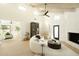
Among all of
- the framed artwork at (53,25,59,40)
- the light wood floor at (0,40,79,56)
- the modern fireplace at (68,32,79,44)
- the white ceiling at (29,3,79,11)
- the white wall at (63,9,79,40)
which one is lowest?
the light wood floor at (0,40,79,56)

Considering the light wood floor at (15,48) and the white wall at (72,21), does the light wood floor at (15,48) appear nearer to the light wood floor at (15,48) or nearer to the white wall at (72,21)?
the light wood floor at (15,48)

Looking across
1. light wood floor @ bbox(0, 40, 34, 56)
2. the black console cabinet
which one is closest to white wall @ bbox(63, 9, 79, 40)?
the black console cabinet

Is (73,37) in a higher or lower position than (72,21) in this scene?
lower

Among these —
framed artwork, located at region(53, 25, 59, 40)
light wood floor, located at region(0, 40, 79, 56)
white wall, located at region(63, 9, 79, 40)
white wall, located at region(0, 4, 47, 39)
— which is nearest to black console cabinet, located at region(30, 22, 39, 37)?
white wall, located at region(0, 4, 47, 39)

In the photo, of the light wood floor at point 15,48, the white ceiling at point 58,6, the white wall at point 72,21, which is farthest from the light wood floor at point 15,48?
the white ceiling at point 58,6

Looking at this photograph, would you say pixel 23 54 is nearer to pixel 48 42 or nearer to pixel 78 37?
pixel 48 42

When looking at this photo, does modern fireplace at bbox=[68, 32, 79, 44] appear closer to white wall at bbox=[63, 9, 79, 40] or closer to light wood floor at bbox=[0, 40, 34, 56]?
white wall at bbox=[63, 9, 79, 40]

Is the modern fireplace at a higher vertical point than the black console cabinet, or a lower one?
lower

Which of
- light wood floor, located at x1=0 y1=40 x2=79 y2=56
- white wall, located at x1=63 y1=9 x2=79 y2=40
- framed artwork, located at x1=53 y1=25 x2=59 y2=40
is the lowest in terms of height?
light wood floor, located at x1=0 y1=40 x2=79 y2=56

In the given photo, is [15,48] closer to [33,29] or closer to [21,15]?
[33,29]

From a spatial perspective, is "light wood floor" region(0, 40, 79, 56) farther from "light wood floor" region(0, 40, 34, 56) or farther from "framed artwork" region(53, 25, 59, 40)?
"framed artwork" region(53, 25, 59, 40)

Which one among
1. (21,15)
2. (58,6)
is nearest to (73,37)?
(58,6)

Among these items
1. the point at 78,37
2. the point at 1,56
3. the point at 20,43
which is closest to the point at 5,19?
the point at 20,43

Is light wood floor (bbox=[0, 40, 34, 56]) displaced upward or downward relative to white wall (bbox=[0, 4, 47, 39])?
downward
